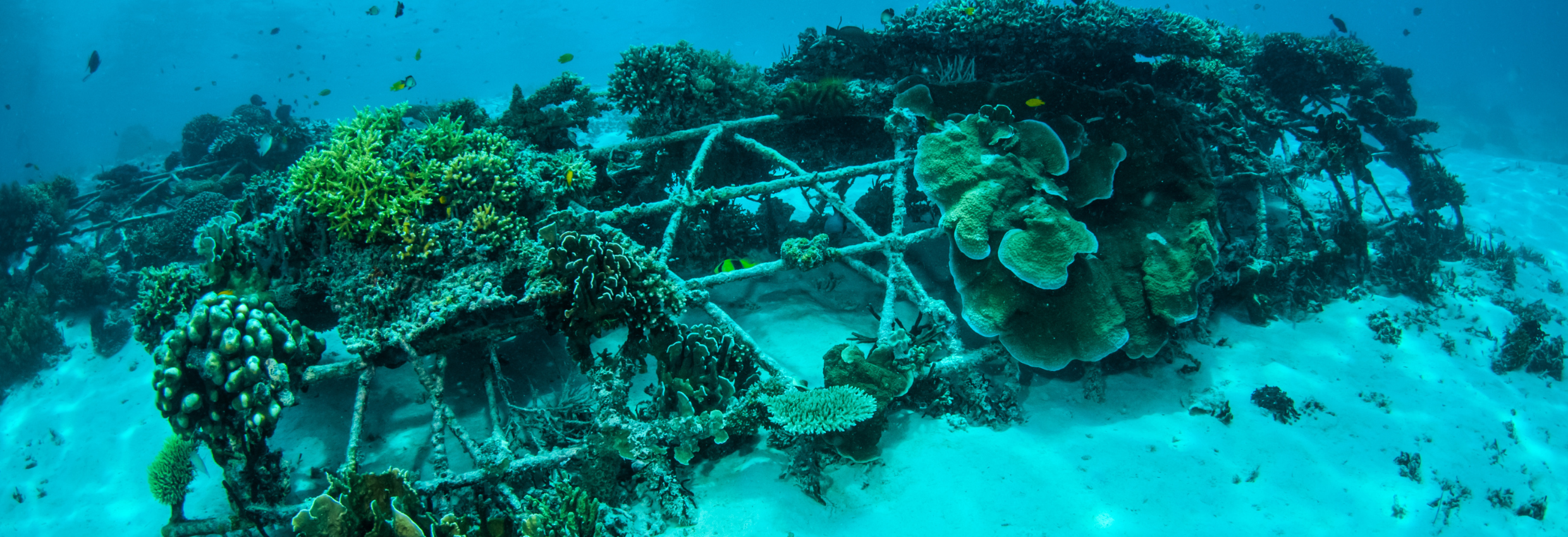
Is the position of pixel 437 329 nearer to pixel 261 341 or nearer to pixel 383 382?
pixel 261 341

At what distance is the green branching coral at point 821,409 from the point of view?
387 centimetres

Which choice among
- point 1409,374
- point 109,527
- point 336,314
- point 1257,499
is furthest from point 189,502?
point 1409,374

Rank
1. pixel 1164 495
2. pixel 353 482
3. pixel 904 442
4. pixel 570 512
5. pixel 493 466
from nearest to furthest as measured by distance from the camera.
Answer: pixel 353 482 → pixel 570 512 → pixel 493 466 → pixel 1164 495 → pixel 904 442

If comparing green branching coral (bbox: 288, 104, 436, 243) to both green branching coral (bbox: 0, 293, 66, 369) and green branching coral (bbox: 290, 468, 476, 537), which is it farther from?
green branching coral (bbox: 0, 293, 66, 369)

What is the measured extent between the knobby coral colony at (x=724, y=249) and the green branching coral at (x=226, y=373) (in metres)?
0.02

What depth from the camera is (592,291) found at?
4195 millimetres

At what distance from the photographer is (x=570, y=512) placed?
3424 mm

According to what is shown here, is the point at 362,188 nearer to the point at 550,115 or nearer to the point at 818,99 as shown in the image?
the point at 550,115

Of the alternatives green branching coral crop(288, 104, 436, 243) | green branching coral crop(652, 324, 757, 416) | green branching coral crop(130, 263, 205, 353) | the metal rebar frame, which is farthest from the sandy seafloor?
green branching coral crop(288, 104, 436, 243)

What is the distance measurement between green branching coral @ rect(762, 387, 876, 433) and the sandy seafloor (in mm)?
548

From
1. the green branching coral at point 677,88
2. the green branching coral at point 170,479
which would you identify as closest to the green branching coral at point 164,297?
the green branching coral at point 170,479

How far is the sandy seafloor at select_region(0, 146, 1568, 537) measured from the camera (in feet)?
13.0

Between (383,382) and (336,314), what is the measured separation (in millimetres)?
832

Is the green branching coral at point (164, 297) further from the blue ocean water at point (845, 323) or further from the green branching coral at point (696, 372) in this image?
the green branching coral at point (696, 372)
